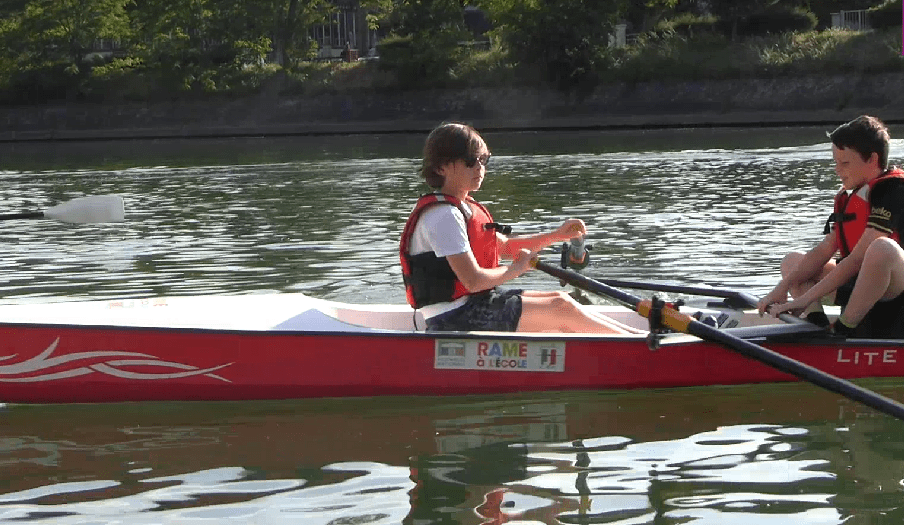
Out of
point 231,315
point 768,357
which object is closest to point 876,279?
point 768,357

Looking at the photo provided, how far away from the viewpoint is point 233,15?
4803 cm

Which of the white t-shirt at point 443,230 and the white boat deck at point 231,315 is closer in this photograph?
the white t-shirt at point 443,230

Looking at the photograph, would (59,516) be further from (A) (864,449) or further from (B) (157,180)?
(B) (157,180)

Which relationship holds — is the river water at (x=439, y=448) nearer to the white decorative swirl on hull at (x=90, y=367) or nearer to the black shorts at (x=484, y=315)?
the white decorative swirl on hull at (x=90, y=367)

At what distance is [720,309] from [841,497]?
2.65 m

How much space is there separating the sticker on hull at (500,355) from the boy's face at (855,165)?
1.67 metres

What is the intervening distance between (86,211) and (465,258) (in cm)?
251

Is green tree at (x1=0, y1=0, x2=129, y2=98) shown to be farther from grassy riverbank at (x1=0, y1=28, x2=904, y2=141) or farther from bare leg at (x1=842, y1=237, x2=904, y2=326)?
bare leg at (x1=842, y1=237, x2=904, y2=326)

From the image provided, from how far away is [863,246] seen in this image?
717cm

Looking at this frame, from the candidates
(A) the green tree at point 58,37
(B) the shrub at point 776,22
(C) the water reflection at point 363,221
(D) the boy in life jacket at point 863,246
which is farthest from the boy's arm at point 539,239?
(A) the green tree at point 58,37

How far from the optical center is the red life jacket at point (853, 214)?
7.23 metres

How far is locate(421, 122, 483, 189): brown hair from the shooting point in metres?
6.89

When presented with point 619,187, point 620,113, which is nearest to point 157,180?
point 619,187

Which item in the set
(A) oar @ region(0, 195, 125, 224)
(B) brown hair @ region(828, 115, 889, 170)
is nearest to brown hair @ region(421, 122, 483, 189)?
(B) brown hair @ region(828, 115, 889, 170)
